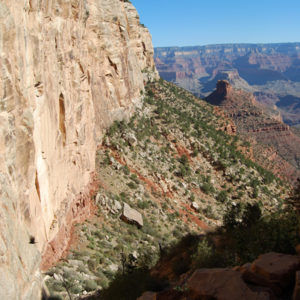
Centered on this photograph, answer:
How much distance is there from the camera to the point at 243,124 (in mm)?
96812

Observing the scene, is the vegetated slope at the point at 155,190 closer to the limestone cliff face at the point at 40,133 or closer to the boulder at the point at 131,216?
the boulder at the point at 131,216

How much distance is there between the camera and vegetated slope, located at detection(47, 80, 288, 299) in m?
18.1

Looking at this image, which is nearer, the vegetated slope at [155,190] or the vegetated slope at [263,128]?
the vegetated slope at [155,190]

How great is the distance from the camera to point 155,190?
30891 mm

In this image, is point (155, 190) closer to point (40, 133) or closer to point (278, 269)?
point (40, 133)

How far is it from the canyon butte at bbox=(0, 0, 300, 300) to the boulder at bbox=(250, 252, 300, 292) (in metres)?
0.04

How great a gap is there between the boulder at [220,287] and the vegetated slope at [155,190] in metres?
3.47

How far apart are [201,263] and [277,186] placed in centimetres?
3576

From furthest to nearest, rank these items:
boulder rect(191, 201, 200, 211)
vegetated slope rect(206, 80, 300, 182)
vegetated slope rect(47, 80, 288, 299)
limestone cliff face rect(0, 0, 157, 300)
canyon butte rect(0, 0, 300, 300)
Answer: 1. vegetated slope rect(206, 80, 300, 182)
2. boulder rect(191, 201, 200, 211)
3. vegetated slope rect(47, 80, 288, 299)
4. canyon butte rect(0, 0, 300, 300)
5. limestone cliff face rect(0, 0, 157, 300)

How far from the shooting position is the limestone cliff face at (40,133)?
9.94 metres

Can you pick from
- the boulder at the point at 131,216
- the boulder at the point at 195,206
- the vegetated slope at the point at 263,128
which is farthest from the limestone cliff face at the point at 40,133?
the vegetated slope at the point at 263,128

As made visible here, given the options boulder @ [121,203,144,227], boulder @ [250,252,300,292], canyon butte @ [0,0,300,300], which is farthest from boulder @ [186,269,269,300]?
boulder @ [121,203,144,227]

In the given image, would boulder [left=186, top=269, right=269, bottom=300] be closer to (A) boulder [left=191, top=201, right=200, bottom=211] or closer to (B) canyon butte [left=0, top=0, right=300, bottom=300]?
(B) canyon butte [left=0, top=0, right=300, bottom=300]

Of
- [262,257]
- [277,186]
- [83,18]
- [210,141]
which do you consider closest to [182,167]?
[210,141]
